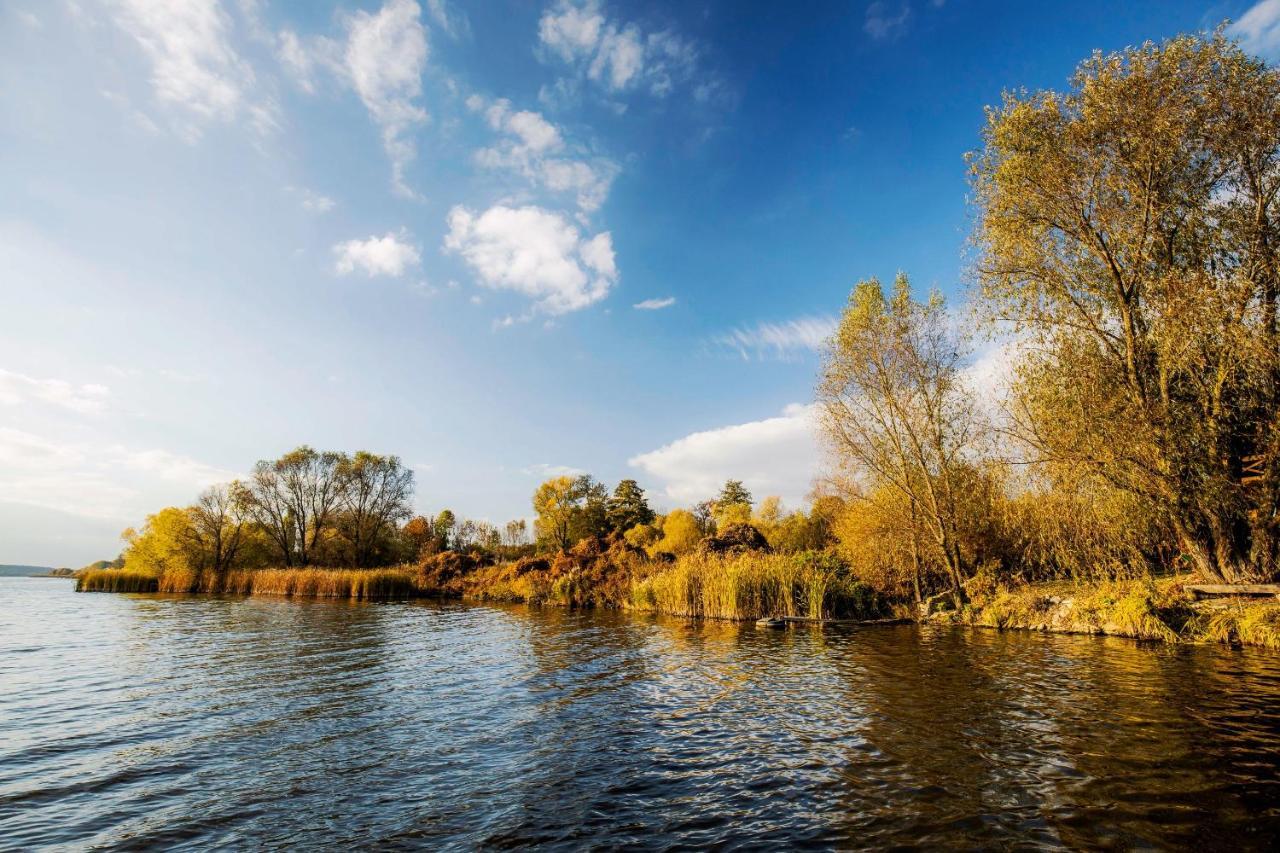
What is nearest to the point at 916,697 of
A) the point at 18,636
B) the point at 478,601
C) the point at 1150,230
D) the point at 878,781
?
the point at 878,781

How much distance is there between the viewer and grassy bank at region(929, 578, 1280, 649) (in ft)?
51.6

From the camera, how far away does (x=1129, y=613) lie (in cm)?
1778

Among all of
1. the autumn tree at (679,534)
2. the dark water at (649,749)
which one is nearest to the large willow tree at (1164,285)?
the dark water at (649,749)

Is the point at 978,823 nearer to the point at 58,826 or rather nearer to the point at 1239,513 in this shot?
the point at 58,826

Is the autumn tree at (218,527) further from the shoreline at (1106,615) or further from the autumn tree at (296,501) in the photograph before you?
the shoreline at (1106,615)

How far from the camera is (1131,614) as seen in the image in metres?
17.7

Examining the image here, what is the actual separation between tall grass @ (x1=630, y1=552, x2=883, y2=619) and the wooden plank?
34.9 feet

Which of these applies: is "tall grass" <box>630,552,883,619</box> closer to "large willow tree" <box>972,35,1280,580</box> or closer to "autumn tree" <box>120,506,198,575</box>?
"large willow tree" <box>972,35,1280,580</box>

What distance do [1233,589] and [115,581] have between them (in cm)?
7064

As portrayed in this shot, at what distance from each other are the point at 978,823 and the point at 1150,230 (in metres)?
20.0

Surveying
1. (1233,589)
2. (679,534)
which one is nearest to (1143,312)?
(1233,589)

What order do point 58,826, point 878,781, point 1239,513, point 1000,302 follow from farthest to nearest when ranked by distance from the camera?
point 1000,302
point 1239,513
point 878,781
point 58,826

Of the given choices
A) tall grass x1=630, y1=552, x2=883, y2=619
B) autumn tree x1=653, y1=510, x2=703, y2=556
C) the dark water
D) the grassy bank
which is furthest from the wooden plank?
autumn tree x1=653, y1=510, x2=703, y2=556

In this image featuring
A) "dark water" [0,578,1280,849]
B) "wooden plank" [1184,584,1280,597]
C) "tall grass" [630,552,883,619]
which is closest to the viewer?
"dark water" [0,578,1280,849]
